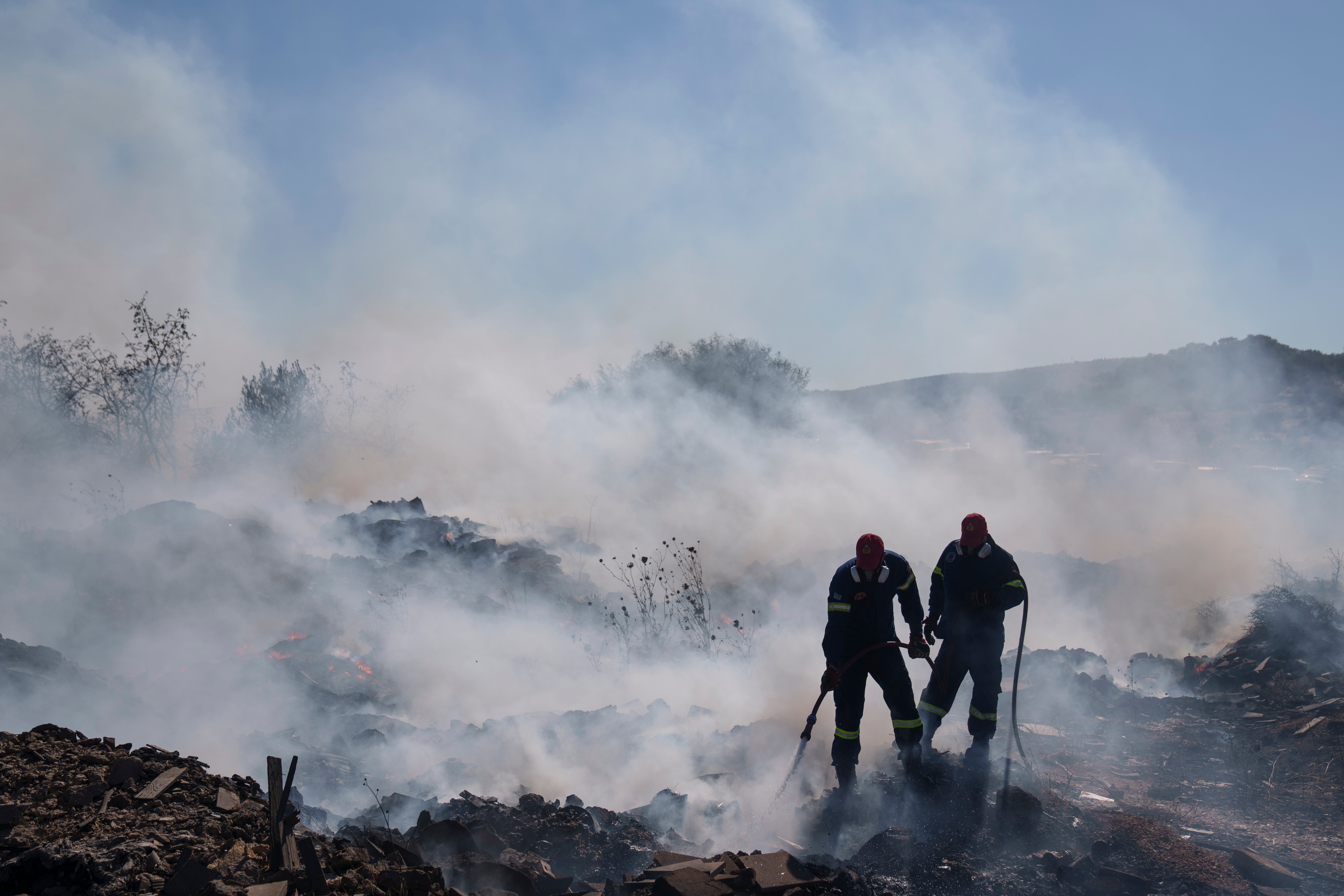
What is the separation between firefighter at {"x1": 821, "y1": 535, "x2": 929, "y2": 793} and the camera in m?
5.26

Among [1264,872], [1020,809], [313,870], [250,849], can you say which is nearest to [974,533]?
[1020,809]

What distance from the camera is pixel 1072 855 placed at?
4188 mm

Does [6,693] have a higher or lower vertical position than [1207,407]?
lower

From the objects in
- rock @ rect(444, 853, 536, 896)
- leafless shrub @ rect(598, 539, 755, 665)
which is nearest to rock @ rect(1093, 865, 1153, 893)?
rock @ rect(444, 853, 536, 896)

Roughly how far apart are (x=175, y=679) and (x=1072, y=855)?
844 cm

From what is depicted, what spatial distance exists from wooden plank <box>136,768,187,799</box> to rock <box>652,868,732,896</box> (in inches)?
112

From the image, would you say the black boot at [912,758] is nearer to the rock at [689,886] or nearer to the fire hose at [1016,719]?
the fire hose at [1016,719]

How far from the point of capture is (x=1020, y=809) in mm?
4762

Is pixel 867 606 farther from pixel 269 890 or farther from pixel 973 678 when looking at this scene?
pixel 269 890

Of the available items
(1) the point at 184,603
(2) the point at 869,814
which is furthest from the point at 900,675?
(1) the point at 184,603

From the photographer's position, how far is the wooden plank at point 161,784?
3.88 meters

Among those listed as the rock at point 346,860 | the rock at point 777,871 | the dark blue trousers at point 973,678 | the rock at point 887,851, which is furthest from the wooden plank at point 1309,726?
the rock at point 346,860

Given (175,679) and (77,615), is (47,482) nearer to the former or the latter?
(77,615)

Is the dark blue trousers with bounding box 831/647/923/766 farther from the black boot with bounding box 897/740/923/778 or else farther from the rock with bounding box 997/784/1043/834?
the rock with bounding box 997/784/1043/834
